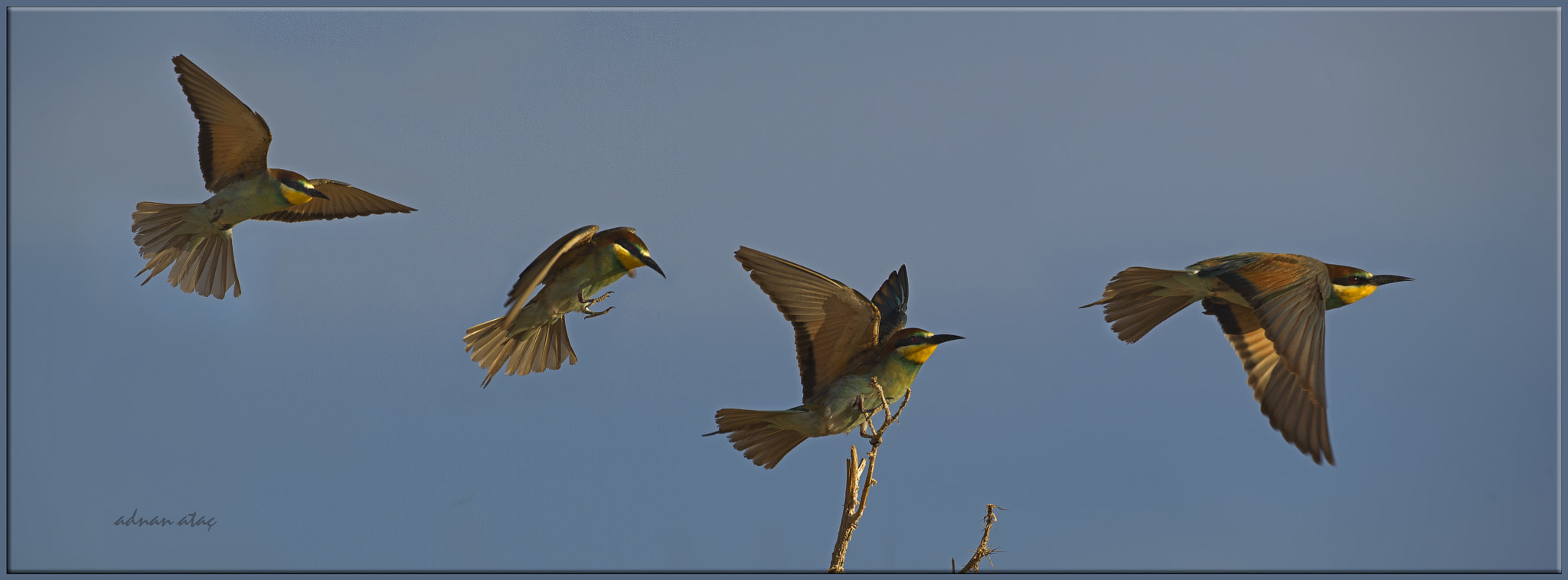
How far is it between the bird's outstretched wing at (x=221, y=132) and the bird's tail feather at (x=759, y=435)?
139 centimetres

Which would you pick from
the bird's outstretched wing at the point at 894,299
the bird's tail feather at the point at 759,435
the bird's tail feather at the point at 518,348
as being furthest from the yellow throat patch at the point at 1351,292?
the bird's tail feather at the point at 518,348

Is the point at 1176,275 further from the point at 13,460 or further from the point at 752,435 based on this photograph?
the point at 13,460

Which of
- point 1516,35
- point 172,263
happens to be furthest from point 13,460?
point 1516,35

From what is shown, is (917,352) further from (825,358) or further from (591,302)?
(591,302)

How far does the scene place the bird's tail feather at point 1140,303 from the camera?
3045 mm

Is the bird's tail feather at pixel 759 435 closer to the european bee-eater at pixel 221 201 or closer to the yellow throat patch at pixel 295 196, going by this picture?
the european bee-eater at pixel 221 201

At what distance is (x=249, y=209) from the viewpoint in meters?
3.24

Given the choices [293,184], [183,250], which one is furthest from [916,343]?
[183,250]

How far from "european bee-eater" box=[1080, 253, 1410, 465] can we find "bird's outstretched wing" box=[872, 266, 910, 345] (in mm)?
446

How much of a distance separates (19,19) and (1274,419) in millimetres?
3131

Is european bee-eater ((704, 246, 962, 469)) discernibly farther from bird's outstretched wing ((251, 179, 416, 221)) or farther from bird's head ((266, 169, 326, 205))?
bird's head ((266, 169, 326, 205))

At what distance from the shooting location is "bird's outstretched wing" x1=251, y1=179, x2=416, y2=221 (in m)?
3.31

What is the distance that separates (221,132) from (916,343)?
182cm

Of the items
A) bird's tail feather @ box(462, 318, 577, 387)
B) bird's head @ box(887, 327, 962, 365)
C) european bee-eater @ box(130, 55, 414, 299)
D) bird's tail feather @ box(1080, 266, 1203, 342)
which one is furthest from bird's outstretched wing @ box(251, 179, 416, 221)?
bird's tail feather @ box(1080, 266, 1203, 342)
